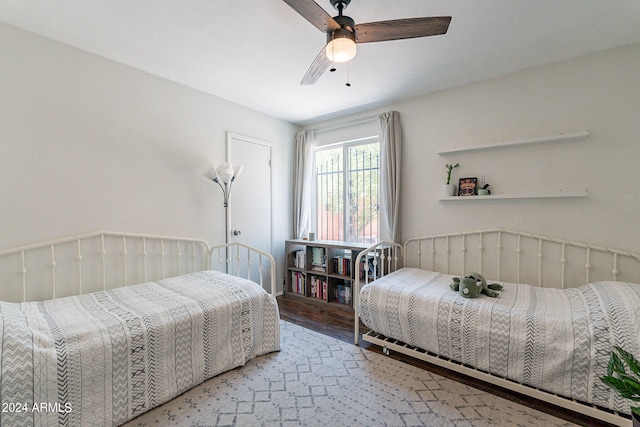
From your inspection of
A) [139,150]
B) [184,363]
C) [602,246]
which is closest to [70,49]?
[139,150]

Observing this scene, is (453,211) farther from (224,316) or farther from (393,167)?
(224,316)

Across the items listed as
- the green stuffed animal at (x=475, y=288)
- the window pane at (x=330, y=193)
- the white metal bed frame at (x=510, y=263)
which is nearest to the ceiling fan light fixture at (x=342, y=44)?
the white metal bed frame at (x=510, y=263)

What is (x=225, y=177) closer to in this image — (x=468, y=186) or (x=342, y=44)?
(x=342, y=44)

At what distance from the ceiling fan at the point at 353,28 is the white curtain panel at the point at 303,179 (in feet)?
7.35

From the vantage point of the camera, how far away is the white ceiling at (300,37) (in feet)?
5.36

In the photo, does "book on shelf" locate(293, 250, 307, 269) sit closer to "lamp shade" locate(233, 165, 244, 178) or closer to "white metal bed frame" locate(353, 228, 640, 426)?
"white metal bed frame" locate(353, 228, 640, 426)

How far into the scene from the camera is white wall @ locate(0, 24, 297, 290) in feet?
6.03

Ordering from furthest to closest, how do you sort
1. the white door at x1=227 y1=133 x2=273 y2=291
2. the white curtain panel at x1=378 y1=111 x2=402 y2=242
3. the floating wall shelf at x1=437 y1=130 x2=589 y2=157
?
the white door at x1=227 y1=133 x2=273 y2=291, the white curtain panel at x1=378 y1=111 x2=402 y2=242, the floating wall shelf at x1=437 y1=130 x2=589 y2=157

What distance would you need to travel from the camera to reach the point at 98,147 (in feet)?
7.14

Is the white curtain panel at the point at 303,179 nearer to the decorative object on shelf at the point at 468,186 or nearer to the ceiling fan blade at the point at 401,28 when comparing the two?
the decorative object on shelf at the point at 468,186

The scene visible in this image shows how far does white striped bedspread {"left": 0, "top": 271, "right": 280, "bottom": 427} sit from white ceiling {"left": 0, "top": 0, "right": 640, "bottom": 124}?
6.10 ft

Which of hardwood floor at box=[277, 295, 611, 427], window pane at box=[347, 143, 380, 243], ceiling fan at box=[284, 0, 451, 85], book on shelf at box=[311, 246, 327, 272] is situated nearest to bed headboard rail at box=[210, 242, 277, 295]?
hardwood floor at box=[277, 295, 611, 427]

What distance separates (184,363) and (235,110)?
2605mm

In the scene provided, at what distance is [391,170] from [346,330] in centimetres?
179
